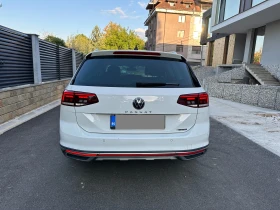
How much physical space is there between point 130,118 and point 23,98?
→ 4.68 meters

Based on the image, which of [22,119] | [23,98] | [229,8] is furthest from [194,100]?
[229,8]

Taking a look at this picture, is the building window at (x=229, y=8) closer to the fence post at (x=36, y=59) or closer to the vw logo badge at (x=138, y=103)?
the fence post at (x=36, y=59)

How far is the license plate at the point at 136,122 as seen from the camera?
7.54ft

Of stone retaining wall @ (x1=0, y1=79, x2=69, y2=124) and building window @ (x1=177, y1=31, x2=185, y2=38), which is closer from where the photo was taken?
stone retaining wall @ (x1=0, y1=79, x2=69, y2=124)

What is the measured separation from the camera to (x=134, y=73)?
2.58 meters

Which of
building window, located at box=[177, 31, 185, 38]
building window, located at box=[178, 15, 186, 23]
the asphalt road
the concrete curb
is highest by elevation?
building window, located at box=[178, 15, 186, 23]

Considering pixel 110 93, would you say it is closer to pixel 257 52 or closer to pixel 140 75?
pixel 140 75

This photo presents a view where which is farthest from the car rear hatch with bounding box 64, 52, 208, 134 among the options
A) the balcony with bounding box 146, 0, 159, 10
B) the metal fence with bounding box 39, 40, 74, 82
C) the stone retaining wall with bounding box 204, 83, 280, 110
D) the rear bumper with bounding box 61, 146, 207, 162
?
the balcony with bounding box 146, 0, 159, 10

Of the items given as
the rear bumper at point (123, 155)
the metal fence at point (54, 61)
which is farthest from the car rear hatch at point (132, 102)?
the metal fence at point (54, 61)

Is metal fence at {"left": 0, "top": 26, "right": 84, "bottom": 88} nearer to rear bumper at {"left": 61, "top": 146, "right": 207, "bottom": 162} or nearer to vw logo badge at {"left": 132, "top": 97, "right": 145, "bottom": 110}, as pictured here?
rear bumper at {"left": 61, "top": 146, "right": 207, "bottom": 162}

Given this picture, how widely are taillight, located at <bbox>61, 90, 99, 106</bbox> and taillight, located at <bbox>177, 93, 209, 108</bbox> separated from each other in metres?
0.97

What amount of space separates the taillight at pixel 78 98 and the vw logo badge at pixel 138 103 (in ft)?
1.37

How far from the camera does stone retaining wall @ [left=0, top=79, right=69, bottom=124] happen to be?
4859 millimetres

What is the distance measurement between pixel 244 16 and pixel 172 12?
29.3 meters
